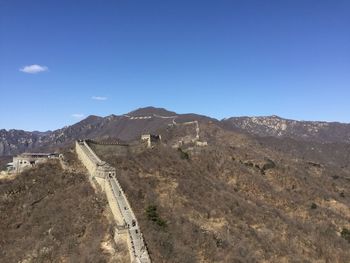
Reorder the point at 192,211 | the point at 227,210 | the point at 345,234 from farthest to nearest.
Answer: the point at 345,234, the point at 227,210, the point at 192,211

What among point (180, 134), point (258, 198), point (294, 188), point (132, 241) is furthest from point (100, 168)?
point (180, 134)

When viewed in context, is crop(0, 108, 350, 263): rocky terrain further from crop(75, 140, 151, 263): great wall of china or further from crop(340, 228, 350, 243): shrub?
crop(75, 140, 151, 263): great wall of china

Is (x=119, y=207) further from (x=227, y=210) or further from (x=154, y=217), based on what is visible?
(x=227, y=210)

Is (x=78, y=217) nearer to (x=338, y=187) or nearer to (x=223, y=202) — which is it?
(x=223, y=202)

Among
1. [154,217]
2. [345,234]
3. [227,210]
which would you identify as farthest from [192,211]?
[345,234]

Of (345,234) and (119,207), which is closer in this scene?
(119,207)

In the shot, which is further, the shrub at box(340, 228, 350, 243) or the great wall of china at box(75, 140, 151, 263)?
the shrub at box(340, 228, 350, 243)

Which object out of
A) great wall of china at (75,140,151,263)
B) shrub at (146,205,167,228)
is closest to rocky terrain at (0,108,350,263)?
shrub at (146,205,167,228)
